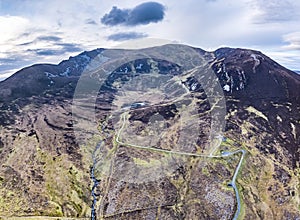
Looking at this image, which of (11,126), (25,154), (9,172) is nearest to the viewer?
(9,172)

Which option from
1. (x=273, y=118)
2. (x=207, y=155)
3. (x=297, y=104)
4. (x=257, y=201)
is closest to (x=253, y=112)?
(x=273, y=118)

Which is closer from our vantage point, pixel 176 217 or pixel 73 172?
pixel 176 217

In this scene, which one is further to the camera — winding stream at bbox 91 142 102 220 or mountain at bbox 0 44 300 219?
winding stream at bbox 91 142 102 220

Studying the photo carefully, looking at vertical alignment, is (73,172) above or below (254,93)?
below

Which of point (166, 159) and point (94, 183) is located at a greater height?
point (166, 159)

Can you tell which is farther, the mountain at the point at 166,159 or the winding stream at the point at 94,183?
the winding stream at the point at 94,183

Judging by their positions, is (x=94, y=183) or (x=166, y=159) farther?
(x=166, y=159)

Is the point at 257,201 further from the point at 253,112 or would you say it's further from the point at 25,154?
the point at 25,154

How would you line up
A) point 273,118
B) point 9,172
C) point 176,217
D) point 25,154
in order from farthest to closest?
point 273,118 < point 25,154 < point 9,172 < point 176,217
